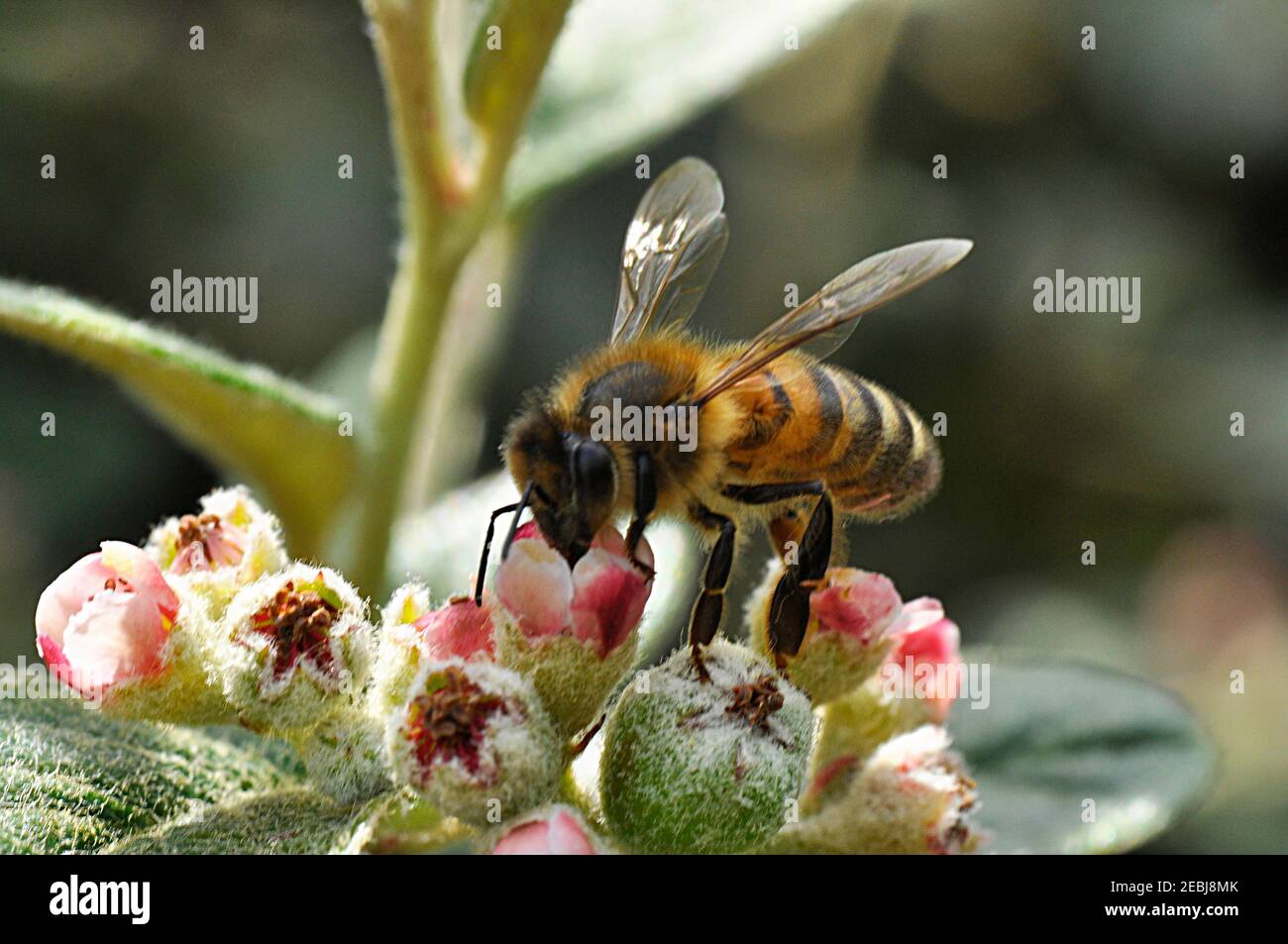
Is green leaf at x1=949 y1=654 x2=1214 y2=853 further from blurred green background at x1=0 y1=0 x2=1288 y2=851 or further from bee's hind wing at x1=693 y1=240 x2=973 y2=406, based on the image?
blurred green background at x1=0 y1=0 x2=1288 y2=851

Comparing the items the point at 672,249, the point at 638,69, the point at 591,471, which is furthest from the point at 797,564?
the point at 638,69

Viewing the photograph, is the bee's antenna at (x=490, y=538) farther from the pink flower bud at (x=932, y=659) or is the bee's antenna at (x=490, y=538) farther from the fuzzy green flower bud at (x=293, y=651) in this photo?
the pink flower bud at (x=932, y=659)

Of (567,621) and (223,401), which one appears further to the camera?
(223,401)

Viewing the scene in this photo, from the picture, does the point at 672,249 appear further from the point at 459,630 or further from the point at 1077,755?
the point at 1077,755

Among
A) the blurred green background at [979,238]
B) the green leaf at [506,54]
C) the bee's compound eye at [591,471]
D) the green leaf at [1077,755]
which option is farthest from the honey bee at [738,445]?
the blurred green background at [979,238]
